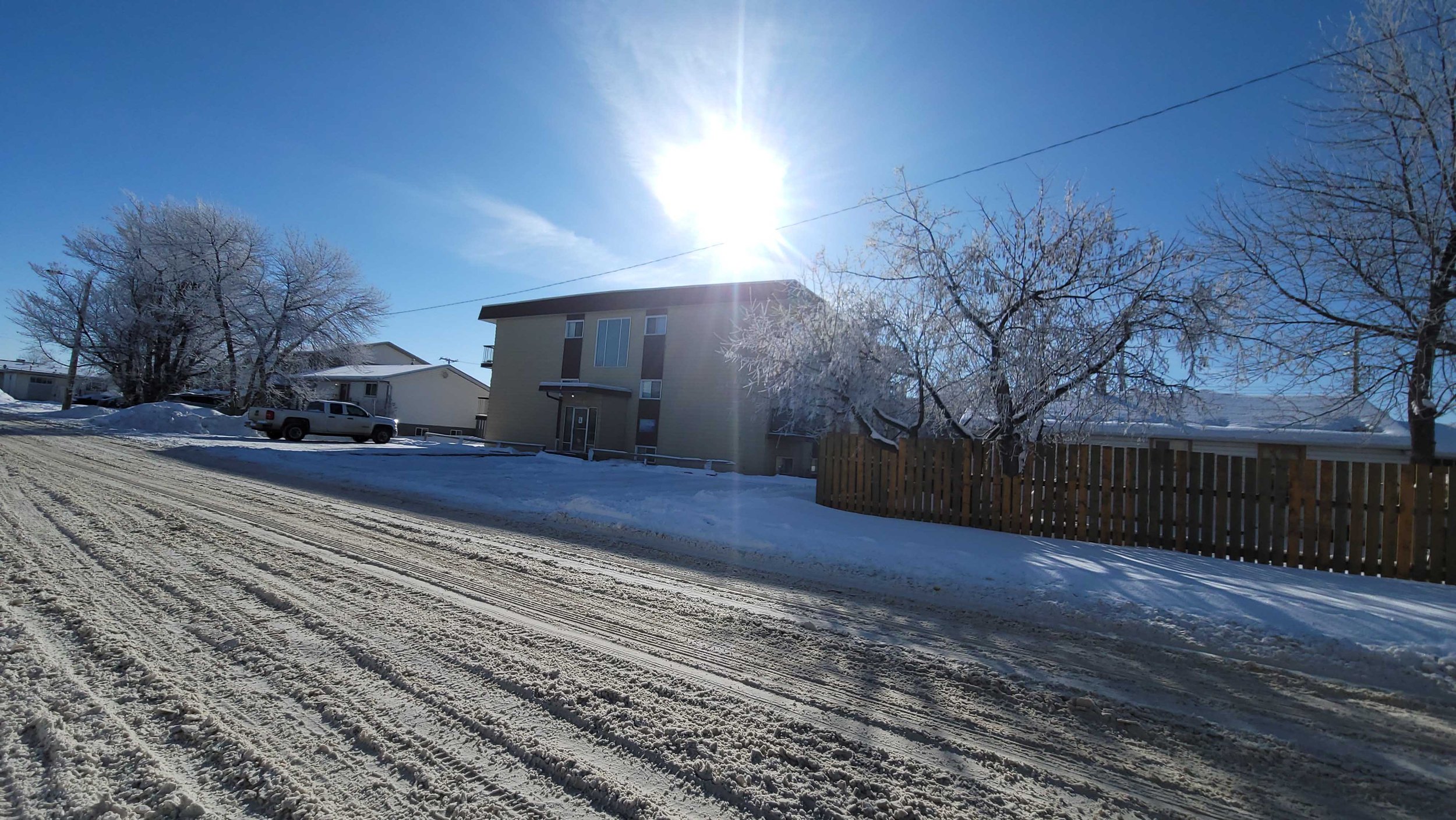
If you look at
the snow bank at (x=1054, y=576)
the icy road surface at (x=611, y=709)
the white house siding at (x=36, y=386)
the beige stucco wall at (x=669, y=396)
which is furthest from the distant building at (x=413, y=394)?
the white house siding at (x=36, y=386)

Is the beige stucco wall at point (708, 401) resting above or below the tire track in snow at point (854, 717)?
above

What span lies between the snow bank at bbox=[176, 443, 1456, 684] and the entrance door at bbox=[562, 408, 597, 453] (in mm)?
13055

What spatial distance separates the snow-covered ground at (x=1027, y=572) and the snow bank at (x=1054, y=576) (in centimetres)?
2

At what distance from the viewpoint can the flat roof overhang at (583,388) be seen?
25406 millimetres

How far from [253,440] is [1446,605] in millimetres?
31630

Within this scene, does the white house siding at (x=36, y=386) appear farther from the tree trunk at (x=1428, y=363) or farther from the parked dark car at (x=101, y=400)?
the tree trunk at (x=1428, y=363)

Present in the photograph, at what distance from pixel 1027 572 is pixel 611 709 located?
18.4ft

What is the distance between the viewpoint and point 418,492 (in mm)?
12148

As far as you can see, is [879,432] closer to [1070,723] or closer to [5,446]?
[1070,723]

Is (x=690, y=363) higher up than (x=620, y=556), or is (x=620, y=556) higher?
(x=690, y=363)

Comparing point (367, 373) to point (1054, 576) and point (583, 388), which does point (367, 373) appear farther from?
point (1054, 576)

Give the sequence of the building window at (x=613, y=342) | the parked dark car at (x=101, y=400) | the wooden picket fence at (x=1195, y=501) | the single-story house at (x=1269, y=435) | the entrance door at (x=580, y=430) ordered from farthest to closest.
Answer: the parked dark car at (x=101, y=400) → the building window at (x=613, y=342) → the entrance door at (x=580, y=430) → the single-story house at (x=1269, y=435) → the wooden picket fence at (x=1195, y=501)

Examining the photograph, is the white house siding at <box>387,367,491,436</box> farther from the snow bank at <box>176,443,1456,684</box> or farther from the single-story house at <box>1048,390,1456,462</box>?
the single-story house at <box>1048,390,1456,462</box>

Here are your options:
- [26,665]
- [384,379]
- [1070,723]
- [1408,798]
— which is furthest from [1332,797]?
[384,379]
